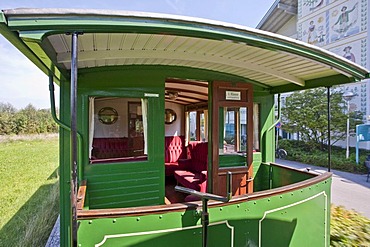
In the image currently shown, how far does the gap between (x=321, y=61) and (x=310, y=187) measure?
1.29m

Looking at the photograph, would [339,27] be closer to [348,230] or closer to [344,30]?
[344,30]

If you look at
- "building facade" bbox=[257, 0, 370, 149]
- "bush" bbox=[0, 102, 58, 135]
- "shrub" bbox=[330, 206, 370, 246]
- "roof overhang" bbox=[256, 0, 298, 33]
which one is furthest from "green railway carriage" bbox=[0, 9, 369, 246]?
"roof overhang" bbox=[256, 0, 298, 33]

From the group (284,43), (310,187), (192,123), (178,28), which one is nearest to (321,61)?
(284,43)

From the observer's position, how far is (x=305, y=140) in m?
13.4

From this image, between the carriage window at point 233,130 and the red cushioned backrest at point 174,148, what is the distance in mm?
2950

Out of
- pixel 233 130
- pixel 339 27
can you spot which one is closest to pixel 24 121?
pixel 233 130

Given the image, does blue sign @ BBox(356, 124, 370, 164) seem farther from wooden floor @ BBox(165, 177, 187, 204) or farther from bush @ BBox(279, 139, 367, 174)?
wooden floor @ BBox(165, 177, 187, 204)

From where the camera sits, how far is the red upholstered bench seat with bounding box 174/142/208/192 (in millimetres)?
4289

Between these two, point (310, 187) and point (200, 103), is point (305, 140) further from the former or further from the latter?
point (310, 187)

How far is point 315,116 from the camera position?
1227cm

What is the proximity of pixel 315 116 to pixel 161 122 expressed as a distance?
11.6m

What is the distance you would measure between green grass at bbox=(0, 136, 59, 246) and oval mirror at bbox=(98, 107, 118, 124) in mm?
2967

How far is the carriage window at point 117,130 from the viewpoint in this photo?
2996 mm

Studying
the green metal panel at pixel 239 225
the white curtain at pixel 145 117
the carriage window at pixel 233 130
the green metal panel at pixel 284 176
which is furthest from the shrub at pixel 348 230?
the white curtain at pixel 145 117
